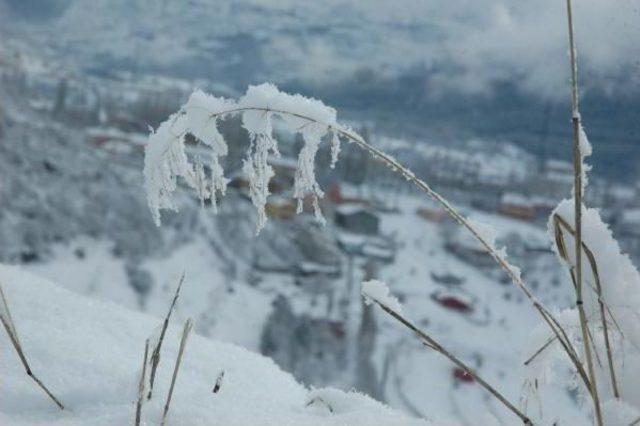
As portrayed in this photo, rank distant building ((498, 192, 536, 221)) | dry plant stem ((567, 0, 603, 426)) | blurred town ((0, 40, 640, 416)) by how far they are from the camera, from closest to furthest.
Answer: dry plant stem ((567, 0, 603, 426)) → blurred town ((0, 40, 640, 416)) → distant building ((498, 192, 536, 221))

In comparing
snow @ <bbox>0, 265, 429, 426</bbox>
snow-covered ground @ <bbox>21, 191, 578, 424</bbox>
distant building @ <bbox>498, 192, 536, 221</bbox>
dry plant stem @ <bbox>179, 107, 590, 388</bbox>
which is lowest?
snow-covered ground @ <bbox>21, 191, 578, 424</bbox>

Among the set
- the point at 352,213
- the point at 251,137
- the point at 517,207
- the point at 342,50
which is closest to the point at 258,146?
the point at 251,137

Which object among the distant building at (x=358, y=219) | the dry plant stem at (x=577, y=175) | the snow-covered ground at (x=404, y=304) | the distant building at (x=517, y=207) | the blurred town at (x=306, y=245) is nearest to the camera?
the dry plant stem at (x=577, y=175)

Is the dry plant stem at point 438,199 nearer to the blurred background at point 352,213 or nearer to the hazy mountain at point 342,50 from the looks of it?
the blurred background at point 352,213

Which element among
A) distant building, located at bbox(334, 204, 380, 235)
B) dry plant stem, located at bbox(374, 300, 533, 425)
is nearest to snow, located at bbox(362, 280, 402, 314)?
dry plant stem, located at bbox(374, 300, 533, 425)

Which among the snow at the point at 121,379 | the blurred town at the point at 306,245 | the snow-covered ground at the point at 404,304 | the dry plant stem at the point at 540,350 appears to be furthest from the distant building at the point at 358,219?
the dry plant stem at the point at 540,350

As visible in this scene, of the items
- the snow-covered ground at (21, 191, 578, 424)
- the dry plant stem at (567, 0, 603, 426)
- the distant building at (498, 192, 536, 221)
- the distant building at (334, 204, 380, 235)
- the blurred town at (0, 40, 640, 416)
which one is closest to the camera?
the dry plant stem at (567, 0, 603, 426)

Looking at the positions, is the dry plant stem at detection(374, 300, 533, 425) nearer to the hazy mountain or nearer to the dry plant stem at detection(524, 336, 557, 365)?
the dry plant stem at detection(524, 336, 557, 365)
